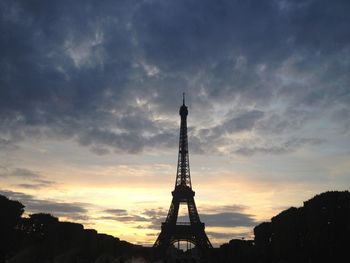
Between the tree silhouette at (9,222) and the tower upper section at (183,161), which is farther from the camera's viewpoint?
the tower upper section at (183,161)

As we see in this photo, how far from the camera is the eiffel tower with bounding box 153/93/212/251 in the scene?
9866 cm

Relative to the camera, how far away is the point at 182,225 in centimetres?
10175

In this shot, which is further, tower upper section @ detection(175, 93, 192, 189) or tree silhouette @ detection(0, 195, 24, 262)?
tower upper section @ detection(175, 93, 192, 189)

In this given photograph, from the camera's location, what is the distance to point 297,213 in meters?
57.5

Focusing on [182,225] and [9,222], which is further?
[182,225]

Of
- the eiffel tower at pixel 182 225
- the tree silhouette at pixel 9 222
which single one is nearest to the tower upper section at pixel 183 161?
the eiffel tower at pixel 182 225

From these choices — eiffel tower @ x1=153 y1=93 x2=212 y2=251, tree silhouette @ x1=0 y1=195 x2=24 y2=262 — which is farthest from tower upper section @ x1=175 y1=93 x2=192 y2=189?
tree silhouette @ x1=0 y1=195 x2=24 y2=262

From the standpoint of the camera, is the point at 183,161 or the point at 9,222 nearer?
the point at 9,222

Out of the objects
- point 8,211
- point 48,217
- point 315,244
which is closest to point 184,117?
point 48,217

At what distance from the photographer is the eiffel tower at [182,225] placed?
9866 cm

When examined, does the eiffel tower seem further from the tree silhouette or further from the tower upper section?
the tree silhouette

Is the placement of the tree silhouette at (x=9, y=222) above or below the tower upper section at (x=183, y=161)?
Answer: below

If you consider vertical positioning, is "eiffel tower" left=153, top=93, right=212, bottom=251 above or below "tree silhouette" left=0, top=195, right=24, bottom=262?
above

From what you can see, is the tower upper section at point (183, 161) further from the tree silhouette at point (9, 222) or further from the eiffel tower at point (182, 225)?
the tree silhouette at point (9, 222)
